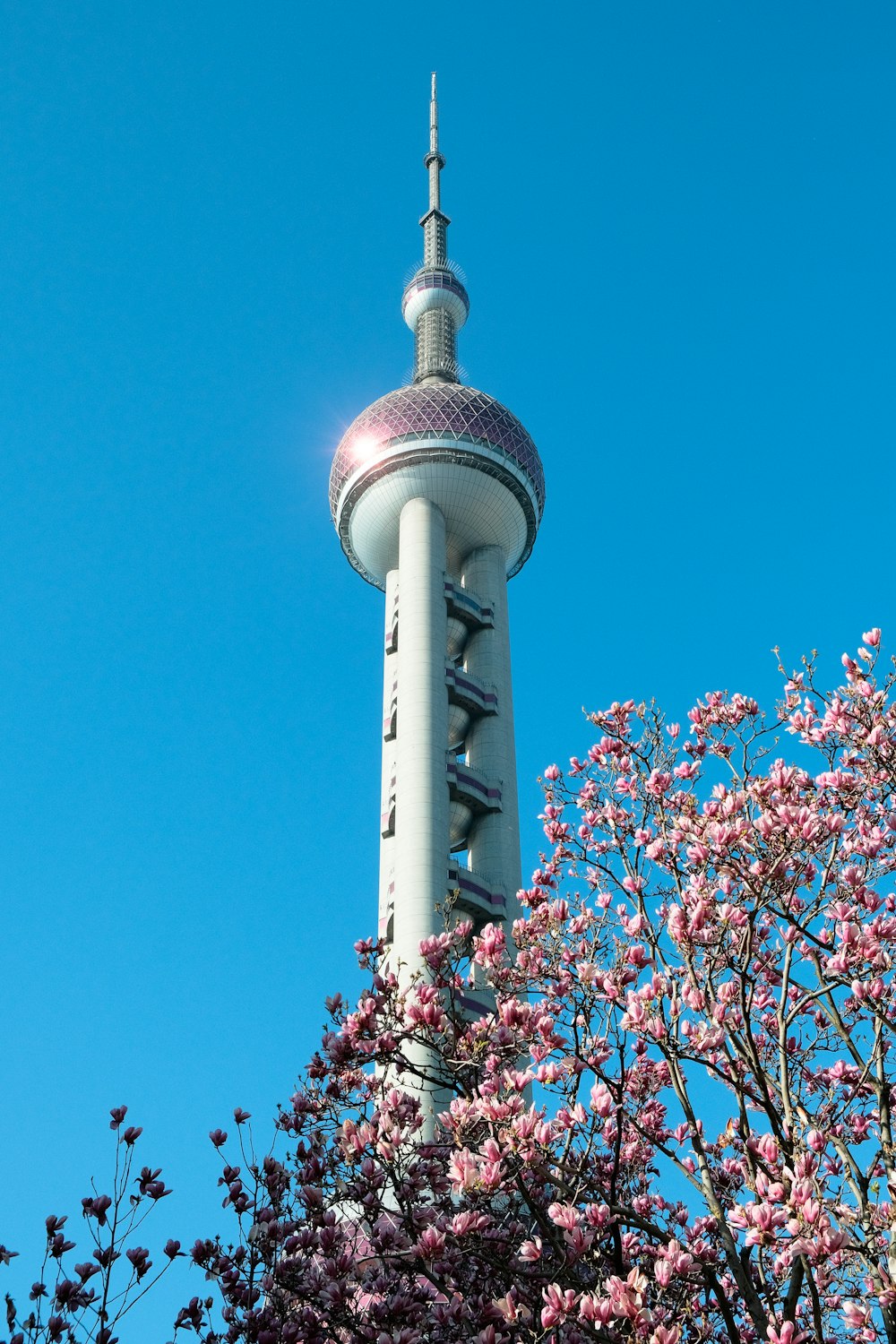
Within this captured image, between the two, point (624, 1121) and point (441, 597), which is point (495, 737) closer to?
point (441, 597)

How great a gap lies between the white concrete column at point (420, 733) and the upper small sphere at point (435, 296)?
2018 cm

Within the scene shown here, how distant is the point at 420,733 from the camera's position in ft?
219

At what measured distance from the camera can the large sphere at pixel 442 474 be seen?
77.9m

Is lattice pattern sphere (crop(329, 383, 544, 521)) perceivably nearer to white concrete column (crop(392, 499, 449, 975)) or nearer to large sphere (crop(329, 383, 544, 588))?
large sphere (crop(329, 383, 544, 588))

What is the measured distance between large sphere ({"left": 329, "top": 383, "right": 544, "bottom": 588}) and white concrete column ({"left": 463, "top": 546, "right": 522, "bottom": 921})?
8.77 feet

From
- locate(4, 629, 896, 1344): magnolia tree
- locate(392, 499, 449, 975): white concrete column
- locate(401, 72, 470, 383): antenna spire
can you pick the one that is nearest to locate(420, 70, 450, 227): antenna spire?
locate(401, 72, 470, 383): antenna spire

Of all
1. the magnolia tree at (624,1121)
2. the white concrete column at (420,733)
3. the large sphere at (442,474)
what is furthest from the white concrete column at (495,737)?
the magnolia tree at (624,1121)

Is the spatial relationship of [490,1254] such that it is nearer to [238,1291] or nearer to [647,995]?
[647,995]

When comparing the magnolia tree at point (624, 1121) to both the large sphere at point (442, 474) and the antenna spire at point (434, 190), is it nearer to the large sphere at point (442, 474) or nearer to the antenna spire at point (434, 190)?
the large sphere at point (442, 474)

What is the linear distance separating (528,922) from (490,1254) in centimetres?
423

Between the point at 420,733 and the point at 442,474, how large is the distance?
65.0ft

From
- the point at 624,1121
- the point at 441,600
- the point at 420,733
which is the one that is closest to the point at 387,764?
the point at 420,733

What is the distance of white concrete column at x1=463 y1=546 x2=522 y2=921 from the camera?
2685 inches

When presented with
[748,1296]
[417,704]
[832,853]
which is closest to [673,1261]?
[748,1296]
